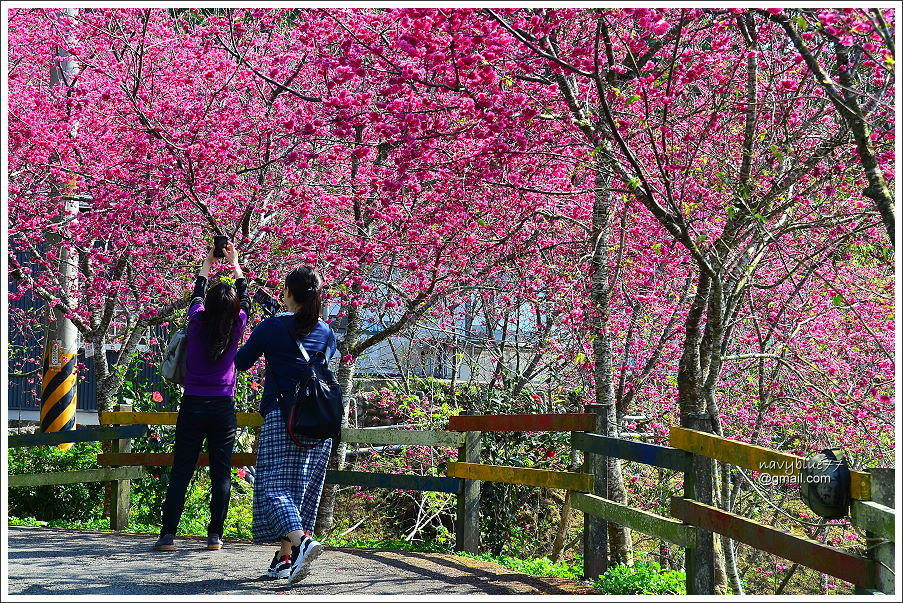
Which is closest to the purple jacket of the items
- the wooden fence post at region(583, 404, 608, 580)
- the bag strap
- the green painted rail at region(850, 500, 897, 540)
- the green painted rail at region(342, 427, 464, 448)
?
the bag strap

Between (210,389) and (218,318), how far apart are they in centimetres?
52

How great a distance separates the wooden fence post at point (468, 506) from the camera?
7195mm

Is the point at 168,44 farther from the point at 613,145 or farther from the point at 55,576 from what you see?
the point at 55,576

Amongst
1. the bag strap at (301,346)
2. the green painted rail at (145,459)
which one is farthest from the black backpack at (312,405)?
the green painted rail at (145,459)

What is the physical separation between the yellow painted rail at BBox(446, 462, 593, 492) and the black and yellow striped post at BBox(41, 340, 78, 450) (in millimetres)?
6328

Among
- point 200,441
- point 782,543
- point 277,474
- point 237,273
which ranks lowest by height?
point 782,543

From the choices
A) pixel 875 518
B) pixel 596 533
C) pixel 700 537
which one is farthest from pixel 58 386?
pixel 875 518

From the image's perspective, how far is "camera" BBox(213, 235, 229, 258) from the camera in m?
6.46

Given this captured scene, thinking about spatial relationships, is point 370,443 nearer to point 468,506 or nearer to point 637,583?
point 468,506

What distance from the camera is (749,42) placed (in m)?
7.14

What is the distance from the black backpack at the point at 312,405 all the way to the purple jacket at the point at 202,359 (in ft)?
3.18

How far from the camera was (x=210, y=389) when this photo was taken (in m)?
6.59

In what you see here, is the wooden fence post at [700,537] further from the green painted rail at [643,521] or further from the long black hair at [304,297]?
the long black hair at [304,297]

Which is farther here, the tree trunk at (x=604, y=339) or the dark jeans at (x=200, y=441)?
the tree trunk at (x=604, y=339)
